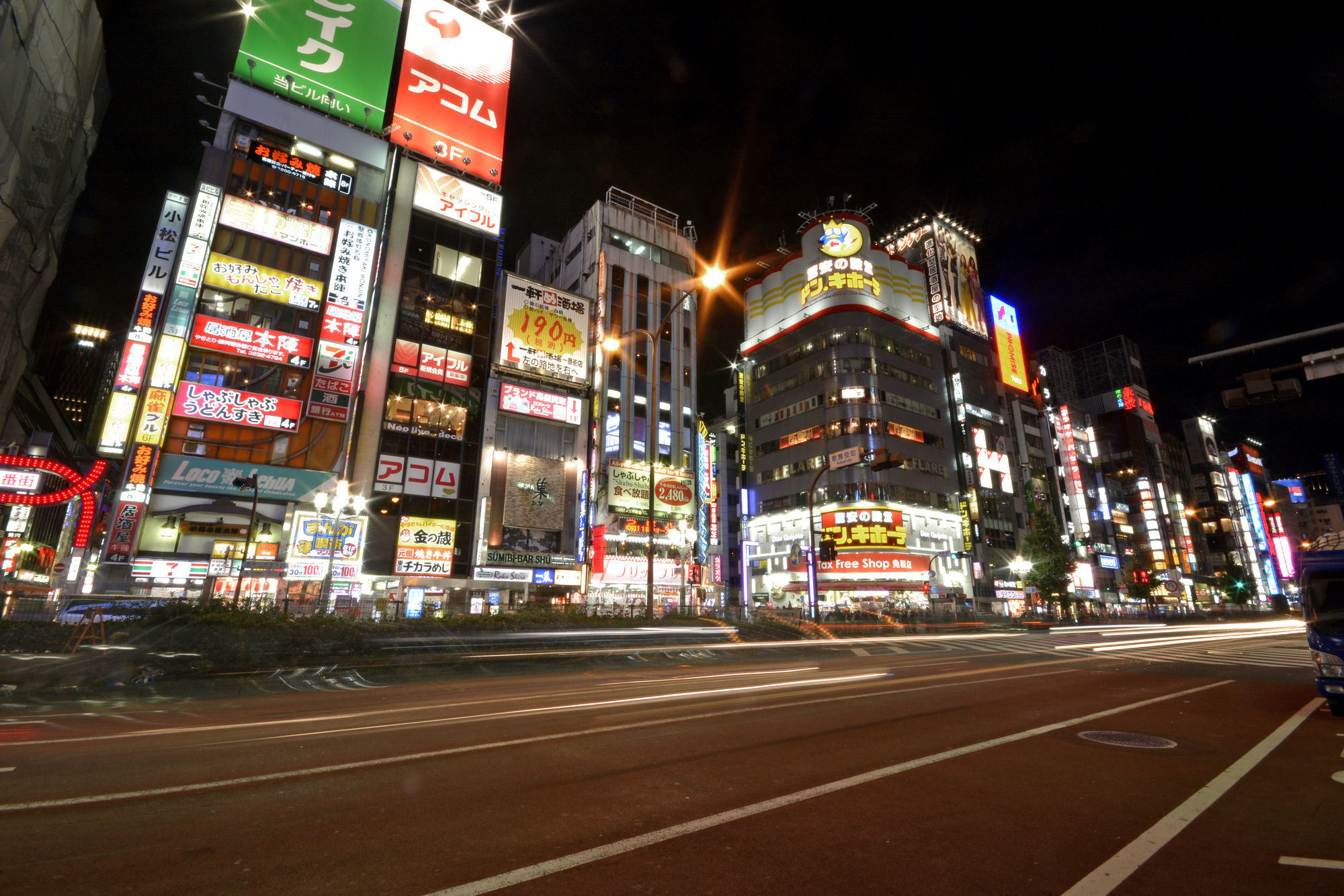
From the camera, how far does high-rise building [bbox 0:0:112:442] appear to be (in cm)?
2097

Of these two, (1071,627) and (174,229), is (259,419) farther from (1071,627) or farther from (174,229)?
(1071,627)

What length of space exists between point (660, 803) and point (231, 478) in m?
39.6

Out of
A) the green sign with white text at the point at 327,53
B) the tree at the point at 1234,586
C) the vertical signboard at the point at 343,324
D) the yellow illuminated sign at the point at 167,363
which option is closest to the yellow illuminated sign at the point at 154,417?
the yellow illuminated sign at the point at 167,363

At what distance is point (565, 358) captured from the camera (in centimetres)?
4747

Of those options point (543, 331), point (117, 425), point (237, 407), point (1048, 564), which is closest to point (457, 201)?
point (543, 331)

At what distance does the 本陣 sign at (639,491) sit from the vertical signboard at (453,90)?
26775 millimetres

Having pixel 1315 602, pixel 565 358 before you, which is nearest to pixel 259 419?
pixel 565 358

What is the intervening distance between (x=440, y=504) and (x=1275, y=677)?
4105 cm

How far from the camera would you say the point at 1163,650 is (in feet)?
74.5

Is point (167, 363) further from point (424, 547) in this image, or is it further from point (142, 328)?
point (424, 547)

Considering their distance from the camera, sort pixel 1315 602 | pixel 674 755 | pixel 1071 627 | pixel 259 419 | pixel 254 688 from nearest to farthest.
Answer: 1. pixel 674 755
2. pixel 1315 602
3. pixel 254 688
4. pixel 259 419
5. pixel 1071 627

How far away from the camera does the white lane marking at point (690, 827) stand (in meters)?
3.22

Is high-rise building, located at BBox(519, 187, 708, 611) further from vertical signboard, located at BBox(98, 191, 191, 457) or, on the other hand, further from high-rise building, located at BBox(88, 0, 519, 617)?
vertical signboard, located at BBox(98, 191, 191, 457)

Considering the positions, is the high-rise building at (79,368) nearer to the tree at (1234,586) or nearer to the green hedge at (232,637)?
the green hedge at (232,637)
